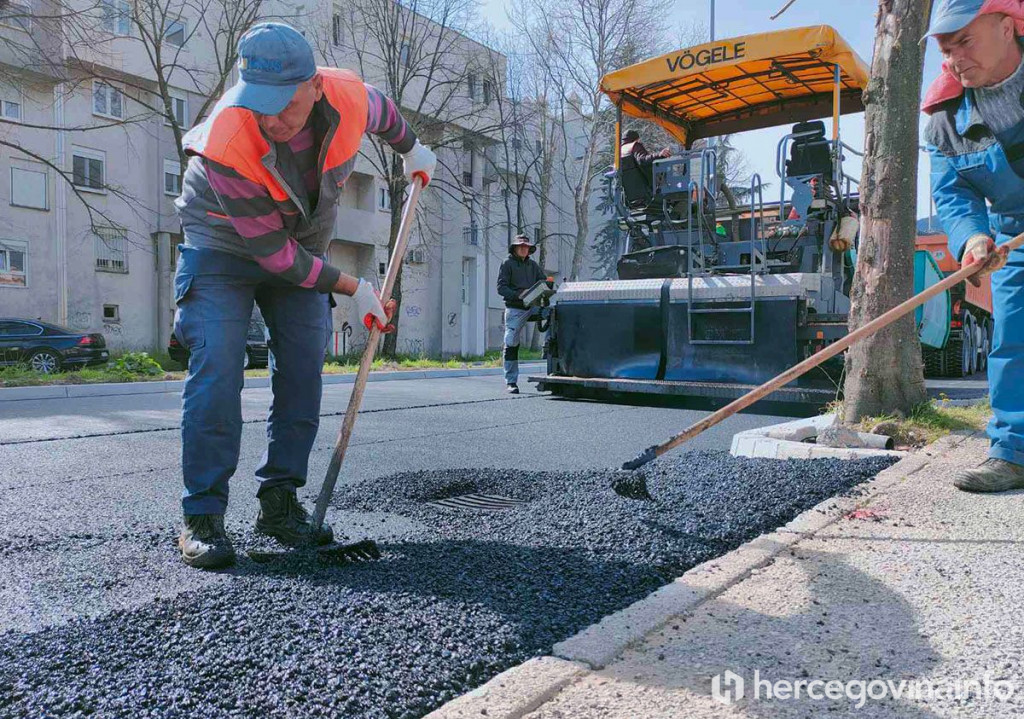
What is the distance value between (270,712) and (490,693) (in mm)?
428

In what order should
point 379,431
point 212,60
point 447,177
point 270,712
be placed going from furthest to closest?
point 447,177
point 212,60
point 379,431
point 270,712

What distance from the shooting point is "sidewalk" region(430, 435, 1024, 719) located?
63.8 inches

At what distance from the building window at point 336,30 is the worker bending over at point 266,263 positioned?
2512cm

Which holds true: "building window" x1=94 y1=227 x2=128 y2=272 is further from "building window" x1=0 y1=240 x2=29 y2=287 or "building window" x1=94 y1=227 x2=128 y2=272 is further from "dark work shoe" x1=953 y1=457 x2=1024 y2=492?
"dark work shoe" x1=953 y1=457 x2=1024 y2=492

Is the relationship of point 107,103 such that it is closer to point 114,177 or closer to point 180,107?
point 180,107

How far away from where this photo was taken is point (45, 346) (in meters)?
17.0

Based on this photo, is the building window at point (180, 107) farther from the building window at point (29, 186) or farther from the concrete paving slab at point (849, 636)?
the concrete paving slab at point (849, 636)

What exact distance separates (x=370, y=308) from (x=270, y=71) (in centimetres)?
91

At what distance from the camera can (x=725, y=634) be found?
197cm

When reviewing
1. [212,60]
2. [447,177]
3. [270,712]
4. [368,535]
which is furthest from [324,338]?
[447,177]

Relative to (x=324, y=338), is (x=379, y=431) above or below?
below

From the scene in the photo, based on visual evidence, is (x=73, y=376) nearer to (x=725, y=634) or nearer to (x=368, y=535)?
(x=368, y=535)

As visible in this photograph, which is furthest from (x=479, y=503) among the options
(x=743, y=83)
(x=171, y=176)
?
(x=171, y=176)

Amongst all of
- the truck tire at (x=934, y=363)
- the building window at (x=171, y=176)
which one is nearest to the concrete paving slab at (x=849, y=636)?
the truck tire at (x=934, y=363)
